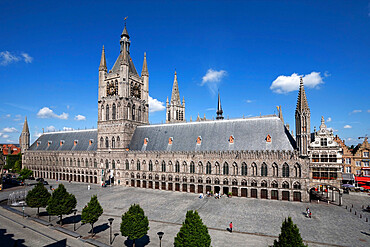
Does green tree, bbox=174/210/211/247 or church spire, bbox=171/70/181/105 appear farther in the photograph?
church spire, bbox=171/70/181/105

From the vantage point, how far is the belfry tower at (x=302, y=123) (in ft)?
143

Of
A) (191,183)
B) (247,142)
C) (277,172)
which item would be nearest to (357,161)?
(277,172)

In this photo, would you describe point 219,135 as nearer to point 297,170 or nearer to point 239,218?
point 297,170

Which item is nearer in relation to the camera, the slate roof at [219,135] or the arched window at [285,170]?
the arched window at [285,170]

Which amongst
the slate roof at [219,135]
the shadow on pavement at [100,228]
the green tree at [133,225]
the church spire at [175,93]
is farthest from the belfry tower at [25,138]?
the green tree at [133,225]

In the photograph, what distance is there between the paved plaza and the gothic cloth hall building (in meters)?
4.47

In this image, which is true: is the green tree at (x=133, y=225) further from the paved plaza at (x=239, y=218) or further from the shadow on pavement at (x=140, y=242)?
the paved plaza at (x=239, y=218)

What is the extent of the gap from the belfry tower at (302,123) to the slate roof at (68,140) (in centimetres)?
5939

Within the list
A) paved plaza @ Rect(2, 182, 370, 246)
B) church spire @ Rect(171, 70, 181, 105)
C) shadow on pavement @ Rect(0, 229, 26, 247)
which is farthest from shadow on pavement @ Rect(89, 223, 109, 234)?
church spire @ Rect(171, 70, 181, 105)

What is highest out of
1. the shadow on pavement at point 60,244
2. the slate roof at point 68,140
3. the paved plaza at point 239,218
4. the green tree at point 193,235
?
the slate roof at point 68,140

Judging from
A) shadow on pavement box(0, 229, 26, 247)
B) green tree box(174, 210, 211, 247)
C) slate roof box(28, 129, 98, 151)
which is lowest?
shadow on pavement box(0, 229, 26, 247)

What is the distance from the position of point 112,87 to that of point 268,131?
47.4m

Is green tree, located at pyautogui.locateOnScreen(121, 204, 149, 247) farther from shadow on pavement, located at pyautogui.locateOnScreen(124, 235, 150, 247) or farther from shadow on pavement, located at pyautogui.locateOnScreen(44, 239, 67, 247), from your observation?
shadow on pavement, located at pyautogui.locateOnScreen(44, 239, 67, 247)

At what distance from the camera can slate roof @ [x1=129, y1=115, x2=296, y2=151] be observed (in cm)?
4738
